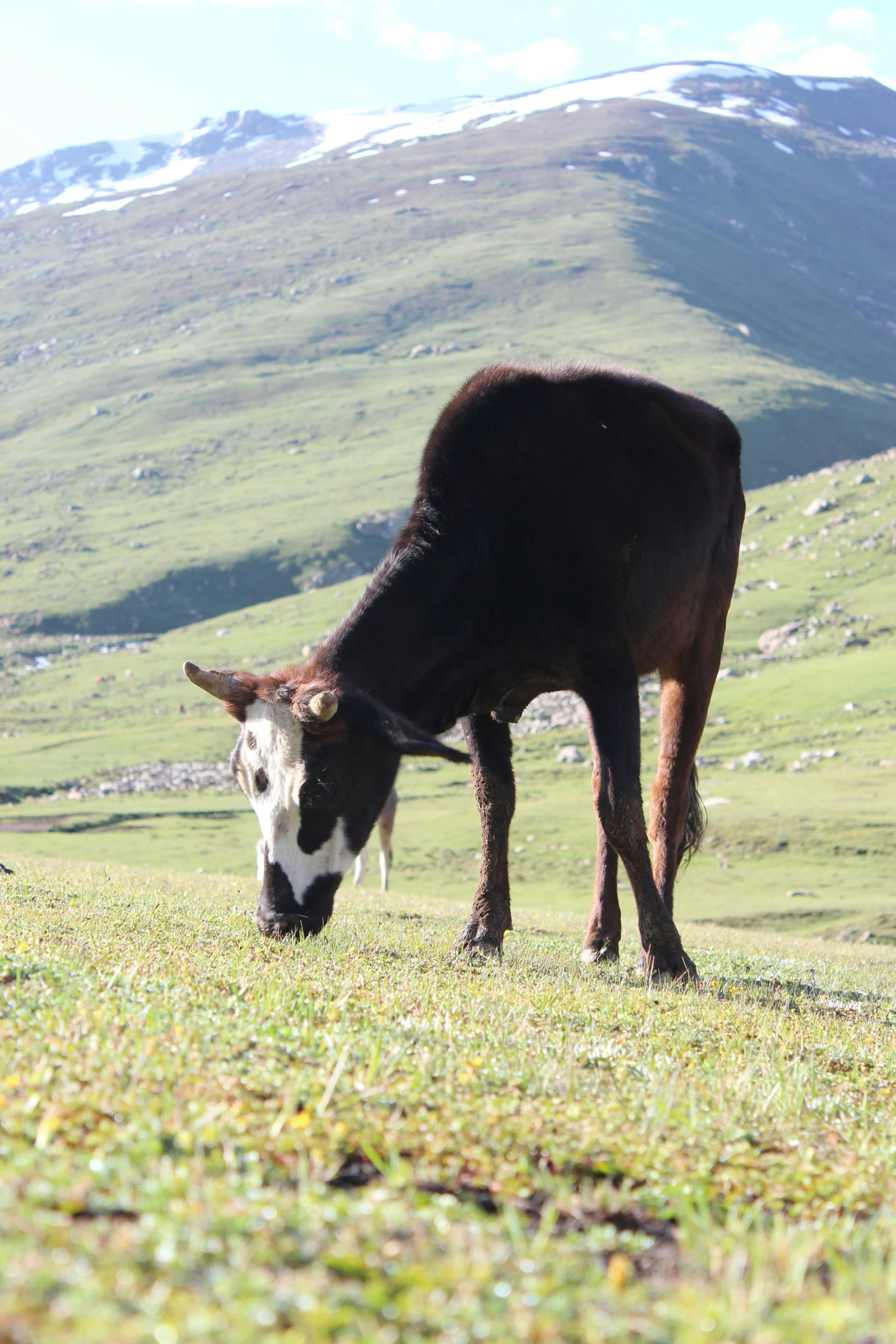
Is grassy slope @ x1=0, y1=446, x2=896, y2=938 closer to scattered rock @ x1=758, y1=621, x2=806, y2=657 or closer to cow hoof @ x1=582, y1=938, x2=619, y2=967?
scattered rock @ x1=758, y1=621, x2=806, y2=657

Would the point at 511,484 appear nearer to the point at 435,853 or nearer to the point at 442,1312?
the point at 442,1312

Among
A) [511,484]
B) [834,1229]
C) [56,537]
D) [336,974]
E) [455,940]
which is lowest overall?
[56,537]

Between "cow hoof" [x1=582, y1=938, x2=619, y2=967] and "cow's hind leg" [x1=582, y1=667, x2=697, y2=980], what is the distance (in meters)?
1.24

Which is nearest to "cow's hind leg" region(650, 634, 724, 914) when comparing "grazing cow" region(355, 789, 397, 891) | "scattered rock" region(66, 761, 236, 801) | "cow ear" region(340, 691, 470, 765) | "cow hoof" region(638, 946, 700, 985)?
"cow hoof" region(638, 946, 700, 985)

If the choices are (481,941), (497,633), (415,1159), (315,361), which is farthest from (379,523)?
(415,1159)

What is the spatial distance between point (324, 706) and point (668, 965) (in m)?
2.94

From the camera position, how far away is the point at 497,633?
8.17 metres

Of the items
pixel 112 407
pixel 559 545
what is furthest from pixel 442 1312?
pixel 112 407

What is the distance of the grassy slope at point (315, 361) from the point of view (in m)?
105

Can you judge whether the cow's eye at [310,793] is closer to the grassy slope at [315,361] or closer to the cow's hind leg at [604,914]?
the cow's hind leg at [604,914]

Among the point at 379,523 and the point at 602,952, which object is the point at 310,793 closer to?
the point at 602,952

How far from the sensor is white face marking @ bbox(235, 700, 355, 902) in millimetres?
7277

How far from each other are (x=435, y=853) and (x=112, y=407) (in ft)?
379

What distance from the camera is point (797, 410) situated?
126 m
